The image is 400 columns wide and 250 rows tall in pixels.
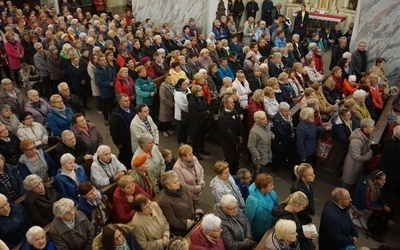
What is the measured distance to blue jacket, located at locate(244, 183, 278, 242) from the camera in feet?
13.1

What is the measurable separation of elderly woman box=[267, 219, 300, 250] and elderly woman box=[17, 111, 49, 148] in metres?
3.55

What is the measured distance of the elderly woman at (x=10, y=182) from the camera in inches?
171

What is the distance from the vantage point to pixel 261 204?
13.2ft

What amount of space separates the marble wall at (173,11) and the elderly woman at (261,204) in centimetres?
886

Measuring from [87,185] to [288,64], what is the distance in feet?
22.5

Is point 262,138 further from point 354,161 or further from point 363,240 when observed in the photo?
point 363,240

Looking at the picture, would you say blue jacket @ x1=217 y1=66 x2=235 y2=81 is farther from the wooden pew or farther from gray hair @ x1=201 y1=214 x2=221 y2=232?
gray hair @ x1=201 y1=214 x2=221 y2=232

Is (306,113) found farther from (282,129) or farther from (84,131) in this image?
(84,131)

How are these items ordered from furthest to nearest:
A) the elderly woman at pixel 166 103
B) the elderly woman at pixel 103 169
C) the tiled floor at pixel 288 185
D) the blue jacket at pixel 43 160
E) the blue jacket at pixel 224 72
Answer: the blue jacket at pixel 224 72, the elderly woman at pixel 166 103, the tiled floor at pixel 288 185, the blue jacket at pixel 43 160, the elderly woman at pixel 103 169

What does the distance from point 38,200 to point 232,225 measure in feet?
7.08

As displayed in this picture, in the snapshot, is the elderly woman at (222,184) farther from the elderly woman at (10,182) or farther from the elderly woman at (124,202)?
the elderly woman at (10,182)

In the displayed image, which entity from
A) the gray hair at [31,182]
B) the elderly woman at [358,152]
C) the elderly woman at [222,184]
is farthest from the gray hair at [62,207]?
the elderly woman at [358,152]

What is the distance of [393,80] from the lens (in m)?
9.30

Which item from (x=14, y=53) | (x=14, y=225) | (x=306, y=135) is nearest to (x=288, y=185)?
(x=306, y=135)
